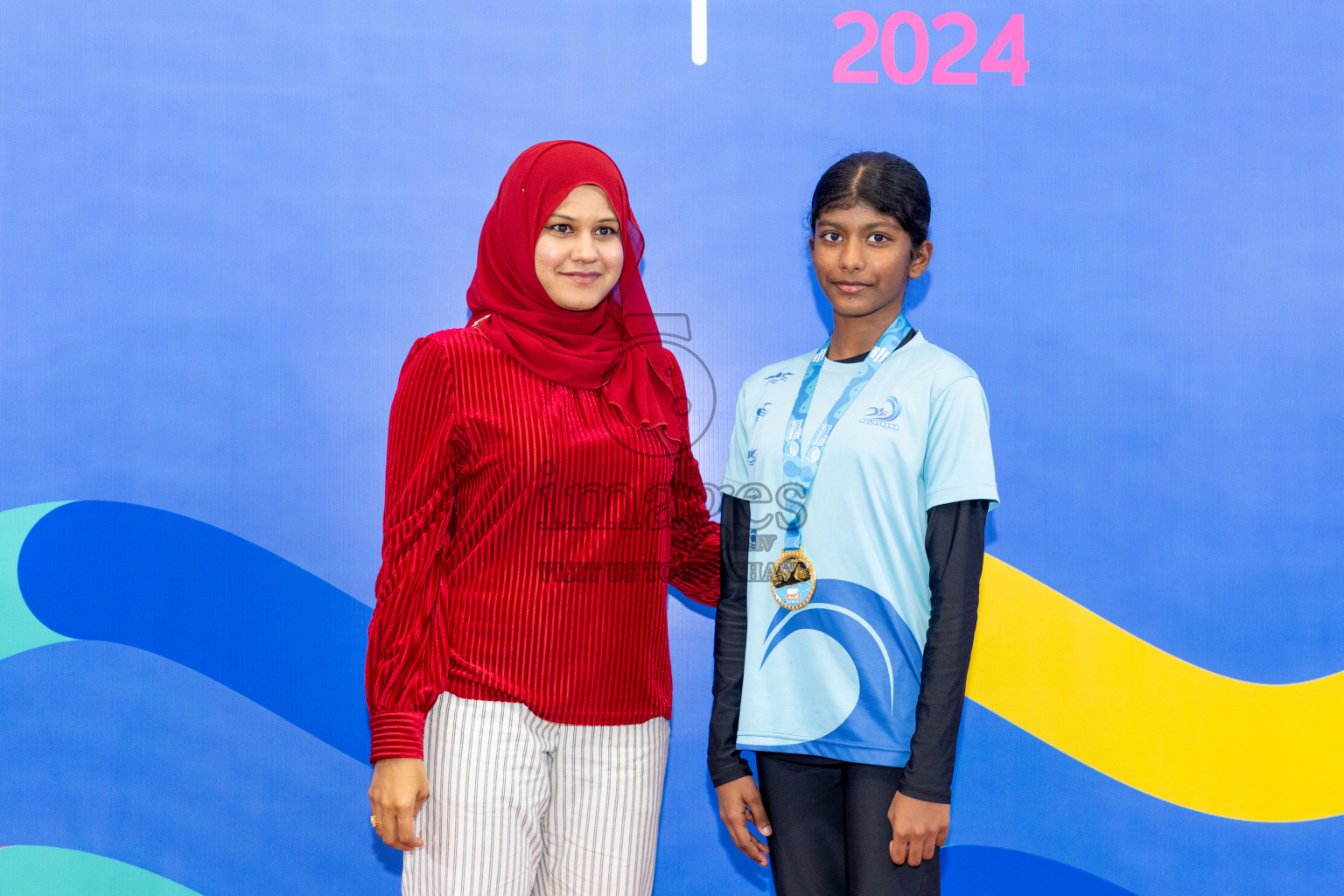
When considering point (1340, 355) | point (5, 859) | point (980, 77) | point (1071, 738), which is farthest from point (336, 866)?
point (1340, 355)

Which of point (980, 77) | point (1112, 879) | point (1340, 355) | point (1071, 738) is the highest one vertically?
point (980, 77)

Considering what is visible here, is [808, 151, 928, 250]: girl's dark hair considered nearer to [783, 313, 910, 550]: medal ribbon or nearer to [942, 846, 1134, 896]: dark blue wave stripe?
[783, 313, 910, 550]: medal ribbon

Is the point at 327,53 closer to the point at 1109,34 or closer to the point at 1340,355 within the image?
the point at 1109,34

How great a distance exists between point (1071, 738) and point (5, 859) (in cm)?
234

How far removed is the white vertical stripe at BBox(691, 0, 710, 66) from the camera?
213cm

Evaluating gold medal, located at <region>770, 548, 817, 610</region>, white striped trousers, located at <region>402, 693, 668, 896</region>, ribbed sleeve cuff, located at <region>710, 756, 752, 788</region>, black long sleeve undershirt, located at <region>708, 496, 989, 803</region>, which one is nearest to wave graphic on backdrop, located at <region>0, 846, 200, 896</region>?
white striped trousers, located at <region>402, 693, 668, 896</region>

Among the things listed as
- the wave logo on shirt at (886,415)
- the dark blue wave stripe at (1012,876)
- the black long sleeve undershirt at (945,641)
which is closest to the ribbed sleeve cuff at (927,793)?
the black long sleeve undershirt at (945,641)

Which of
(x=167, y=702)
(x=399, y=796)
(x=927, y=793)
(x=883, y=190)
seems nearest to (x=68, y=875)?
(x=167, y=702)

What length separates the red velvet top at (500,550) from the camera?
4.41 feet

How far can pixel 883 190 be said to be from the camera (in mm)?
1481

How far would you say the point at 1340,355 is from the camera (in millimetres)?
2197

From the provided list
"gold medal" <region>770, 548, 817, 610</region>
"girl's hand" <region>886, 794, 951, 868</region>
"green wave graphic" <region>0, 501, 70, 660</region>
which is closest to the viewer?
"girl's hand" <region>886, 794, 951, 868</region>

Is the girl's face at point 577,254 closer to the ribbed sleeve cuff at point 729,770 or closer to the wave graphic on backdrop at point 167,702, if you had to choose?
the ribbed sleeve cuff at point 729,770

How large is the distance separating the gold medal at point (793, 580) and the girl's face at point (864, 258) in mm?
391
